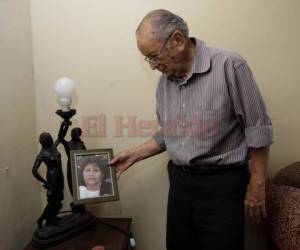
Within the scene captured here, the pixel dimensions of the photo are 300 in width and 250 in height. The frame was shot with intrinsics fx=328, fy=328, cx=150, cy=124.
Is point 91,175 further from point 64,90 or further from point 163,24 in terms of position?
point 163,24

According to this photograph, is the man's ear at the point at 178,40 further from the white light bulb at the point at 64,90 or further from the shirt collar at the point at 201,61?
the white light bulb at the point at 64,90

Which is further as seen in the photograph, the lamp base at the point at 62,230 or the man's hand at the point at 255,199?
the lamp base at the point at 62,230

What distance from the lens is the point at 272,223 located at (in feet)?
4.31

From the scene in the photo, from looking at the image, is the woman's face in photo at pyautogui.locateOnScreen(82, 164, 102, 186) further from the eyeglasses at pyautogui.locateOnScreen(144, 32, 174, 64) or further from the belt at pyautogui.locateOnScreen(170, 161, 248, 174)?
the eyeglasses at pyautogui.locateOnScreen(144, 32, 174, 64)

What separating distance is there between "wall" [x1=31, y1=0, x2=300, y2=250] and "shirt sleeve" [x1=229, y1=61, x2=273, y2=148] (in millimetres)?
483

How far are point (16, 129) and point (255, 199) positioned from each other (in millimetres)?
1005

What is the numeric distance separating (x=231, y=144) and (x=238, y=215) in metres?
0.26

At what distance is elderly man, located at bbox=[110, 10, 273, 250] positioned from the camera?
1109 mm

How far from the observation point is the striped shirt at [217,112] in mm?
1097

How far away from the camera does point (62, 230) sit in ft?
4.23

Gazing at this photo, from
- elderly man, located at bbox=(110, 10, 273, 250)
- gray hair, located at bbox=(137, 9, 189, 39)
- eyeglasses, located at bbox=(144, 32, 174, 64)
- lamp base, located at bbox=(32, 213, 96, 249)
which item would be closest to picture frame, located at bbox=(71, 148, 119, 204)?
lamp base, located at bbox=(32, 213, 96, 249)

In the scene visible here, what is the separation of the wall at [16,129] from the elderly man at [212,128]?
0.57m

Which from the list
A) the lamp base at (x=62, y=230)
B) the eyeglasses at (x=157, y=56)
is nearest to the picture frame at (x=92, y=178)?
the lamp base at (x=62, y=230)

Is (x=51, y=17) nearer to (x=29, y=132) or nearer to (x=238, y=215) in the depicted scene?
(x=29, y=132)
